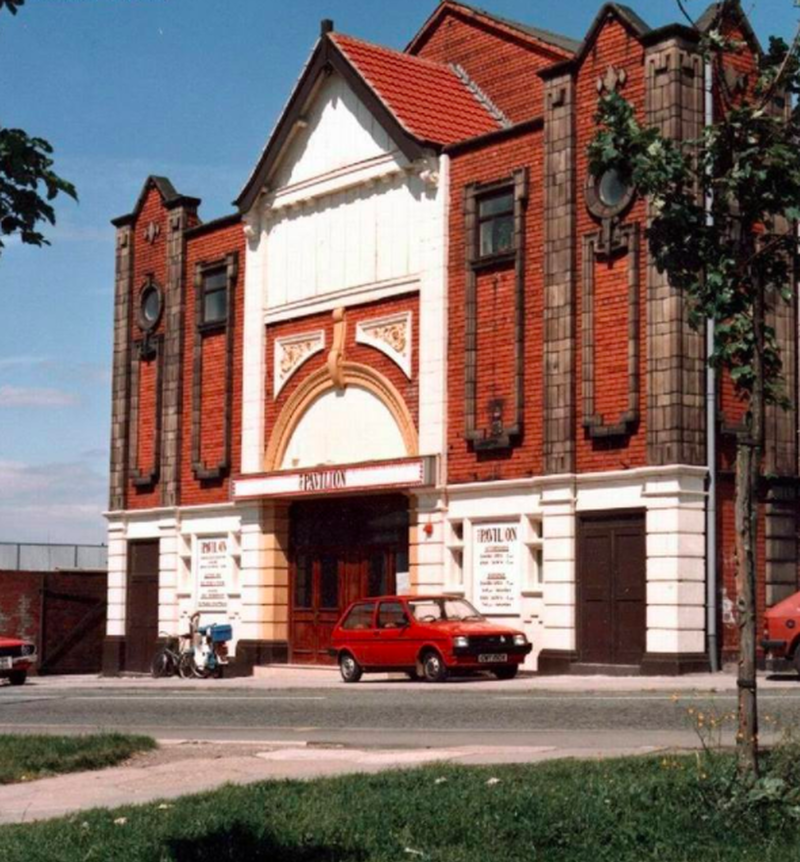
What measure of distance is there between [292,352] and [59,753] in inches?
1011

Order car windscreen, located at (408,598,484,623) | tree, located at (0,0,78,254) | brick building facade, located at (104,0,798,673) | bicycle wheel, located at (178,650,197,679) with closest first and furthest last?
tree, located at (0,0,78,254), brick building facade, located at (104,0,798,673), car windscreen, located at (408,598,484,623), bicycle wheel, located at (178,650,197,679)

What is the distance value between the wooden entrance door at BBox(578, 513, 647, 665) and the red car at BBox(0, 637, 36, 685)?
51.8ft

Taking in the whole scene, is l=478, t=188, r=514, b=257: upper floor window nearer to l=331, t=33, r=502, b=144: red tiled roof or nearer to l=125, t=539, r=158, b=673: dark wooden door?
l=331, t=33, r=502, b=144: red tiled roof

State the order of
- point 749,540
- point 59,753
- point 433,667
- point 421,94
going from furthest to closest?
point 421,94 < point 433,667 < point 59,753 < point 749,540

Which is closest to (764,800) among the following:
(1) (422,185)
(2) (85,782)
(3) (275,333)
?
(2) (85,782)

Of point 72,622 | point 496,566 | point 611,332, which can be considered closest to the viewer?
point 611,332

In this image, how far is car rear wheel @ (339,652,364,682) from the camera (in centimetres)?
3356

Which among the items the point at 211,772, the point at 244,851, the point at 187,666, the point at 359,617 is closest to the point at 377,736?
the point at 211,772

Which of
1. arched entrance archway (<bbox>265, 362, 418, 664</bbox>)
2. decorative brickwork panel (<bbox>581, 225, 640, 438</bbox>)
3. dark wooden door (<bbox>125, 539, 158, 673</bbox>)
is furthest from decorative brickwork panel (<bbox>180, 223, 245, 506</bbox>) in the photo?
decorative brickwork panel (<bbox>581, 225, 640, 438</bbox>)

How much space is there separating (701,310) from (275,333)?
30.8m

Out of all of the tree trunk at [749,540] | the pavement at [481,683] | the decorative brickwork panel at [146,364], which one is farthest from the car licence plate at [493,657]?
the tree trunk at [749,540]

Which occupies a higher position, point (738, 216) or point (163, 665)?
point (738, 216)

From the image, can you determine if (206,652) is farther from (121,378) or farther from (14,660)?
(121,378)

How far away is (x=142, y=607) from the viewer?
152ft
